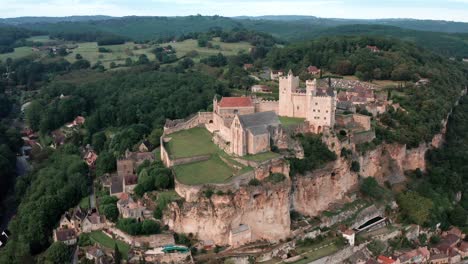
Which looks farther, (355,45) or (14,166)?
(355,45)

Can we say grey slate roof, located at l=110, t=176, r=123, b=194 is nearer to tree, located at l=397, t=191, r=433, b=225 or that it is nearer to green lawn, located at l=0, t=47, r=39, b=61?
tree, located at l=397, t=191, r=433, b=225

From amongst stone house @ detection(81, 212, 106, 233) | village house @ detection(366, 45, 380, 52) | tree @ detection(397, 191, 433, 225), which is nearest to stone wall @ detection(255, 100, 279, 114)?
tree @ detection(397, 191, 433, 225)

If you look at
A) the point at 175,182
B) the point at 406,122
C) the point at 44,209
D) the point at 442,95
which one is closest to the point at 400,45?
the point at 442,95

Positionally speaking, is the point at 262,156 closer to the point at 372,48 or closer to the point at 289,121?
the point at 289,121

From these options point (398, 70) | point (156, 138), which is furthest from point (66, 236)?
point (398, 70)

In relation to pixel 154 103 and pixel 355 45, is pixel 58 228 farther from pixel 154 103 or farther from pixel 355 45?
pixel 355 45

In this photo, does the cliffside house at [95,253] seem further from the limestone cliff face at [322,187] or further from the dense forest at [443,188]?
the dense forest at [443,188]
